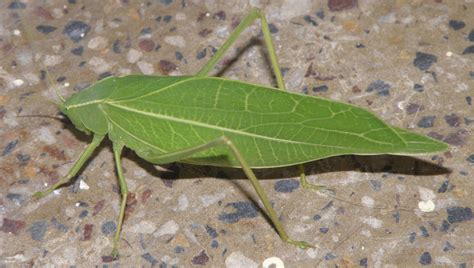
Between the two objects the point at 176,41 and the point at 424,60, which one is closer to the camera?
the point at 424,60

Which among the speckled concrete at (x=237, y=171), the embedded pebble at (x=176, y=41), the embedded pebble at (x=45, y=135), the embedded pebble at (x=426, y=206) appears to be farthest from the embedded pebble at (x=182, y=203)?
the embedded pebble at (x=426, y=206)

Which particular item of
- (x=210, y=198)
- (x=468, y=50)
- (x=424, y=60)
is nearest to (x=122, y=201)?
(x=210, y=198)

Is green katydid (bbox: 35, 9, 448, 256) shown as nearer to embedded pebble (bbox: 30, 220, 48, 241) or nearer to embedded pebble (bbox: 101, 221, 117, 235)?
embedded pebble (bbox: 101, 221, 117, 235)

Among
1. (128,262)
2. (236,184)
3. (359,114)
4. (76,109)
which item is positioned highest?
(359,114)

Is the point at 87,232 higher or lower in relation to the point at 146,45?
lower

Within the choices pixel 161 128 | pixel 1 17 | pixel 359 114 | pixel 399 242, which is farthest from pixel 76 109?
pixel 399 242

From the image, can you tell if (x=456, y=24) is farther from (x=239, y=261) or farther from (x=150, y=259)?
(x=150, y=259)

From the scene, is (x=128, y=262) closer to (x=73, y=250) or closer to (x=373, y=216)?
(x=73, y=250)
